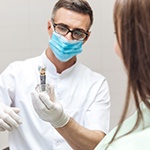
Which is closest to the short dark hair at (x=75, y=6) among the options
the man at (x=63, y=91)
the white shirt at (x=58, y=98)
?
the man at (x=63, y=91)

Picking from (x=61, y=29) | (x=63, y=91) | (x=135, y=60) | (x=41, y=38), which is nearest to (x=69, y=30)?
(x=61, y=29)

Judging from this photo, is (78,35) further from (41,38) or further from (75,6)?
(41,38)

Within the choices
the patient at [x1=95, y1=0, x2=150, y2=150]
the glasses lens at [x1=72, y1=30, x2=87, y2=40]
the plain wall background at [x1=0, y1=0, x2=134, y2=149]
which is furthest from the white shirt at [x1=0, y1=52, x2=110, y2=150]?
the patient at [x1=95, y1=0, x2=150, y2=150]

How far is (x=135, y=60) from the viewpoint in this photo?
26.0 inches

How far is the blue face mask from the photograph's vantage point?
137cm

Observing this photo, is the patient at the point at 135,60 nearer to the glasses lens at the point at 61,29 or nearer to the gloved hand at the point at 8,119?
the gloved hand at the point at 8,119

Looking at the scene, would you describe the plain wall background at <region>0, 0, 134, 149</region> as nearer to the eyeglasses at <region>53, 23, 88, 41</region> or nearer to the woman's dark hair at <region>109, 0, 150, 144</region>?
the eyeglasses at <region>53, 23, 88, 41</region>

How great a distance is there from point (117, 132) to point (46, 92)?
1.82 feet

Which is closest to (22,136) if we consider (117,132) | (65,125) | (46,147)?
(46,147)

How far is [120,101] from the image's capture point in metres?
2.04

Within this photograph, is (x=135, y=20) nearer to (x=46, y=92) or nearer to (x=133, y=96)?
(x=133, y=96)

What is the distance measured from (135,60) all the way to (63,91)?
0.82 metres

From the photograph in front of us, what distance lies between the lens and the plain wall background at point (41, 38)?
185 cm

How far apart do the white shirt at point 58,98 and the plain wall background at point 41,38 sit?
41cm
